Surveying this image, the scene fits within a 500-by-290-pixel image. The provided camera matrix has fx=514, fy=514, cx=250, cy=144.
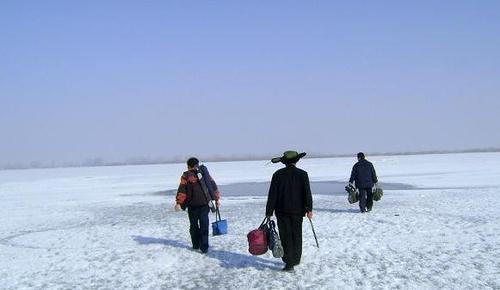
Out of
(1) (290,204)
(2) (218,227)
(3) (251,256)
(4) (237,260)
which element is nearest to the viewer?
(1) (290,204)

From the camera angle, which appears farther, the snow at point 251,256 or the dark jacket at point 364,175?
the dark jacket at point 364,175

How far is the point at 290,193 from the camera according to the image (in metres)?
8.04

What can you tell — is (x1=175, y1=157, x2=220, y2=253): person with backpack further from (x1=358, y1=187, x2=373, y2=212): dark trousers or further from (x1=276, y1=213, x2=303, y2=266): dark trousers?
(x1=358, y1=187, x2=373, y2=212): dark trousers

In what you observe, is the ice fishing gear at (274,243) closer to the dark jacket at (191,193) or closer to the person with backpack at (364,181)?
the dark jacket at (191,193)

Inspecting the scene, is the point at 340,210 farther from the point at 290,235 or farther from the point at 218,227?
the point at 290,235

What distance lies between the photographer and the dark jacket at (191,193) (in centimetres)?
964

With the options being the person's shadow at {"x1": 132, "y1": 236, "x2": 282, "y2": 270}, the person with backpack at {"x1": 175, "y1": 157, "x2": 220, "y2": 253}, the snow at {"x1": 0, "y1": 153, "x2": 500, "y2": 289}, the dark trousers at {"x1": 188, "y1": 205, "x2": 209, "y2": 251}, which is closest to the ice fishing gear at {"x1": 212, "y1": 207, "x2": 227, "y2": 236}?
the snow at {"x1": 0, "y1": 153, "x2": 500, "y2": 289}

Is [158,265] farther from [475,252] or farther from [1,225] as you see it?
[1,225]

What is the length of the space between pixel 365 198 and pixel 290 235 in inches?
301

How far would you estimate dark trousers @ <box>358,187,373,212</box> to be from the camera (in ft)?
49.4

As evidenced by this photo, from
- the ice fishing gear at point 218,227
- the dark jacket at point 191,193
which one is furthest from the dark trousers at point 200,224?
the ice fishing gear at point 218,227

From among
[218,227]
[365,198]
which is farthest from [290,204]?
[365,198]

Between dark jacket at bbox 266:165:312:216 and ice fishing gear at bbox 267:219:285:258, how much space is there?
0.30 metres

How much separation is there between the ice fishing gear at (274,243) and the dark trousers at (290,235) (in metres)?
0.09
